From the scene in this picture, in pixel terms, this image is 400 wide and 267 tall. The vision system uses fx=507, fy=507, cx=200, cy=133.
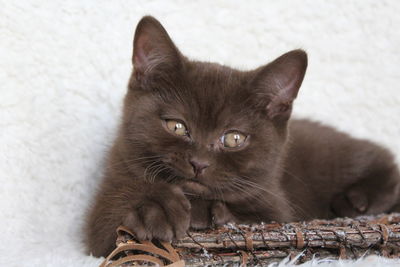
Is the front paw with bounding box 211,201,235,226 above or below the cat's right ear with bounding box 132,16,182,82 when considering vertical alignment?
below

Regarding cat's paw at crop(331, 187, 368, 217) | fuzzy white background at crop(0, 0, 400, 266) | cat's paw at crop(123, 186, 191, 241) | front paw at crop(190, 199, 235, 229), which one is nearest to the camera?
cat's paw at crop(123, 186, 191, 241)

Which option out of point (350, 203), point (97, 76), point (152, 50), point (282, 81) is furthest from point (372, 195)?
point (97, 76)

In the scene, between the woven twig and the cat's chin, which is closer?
the woven twig

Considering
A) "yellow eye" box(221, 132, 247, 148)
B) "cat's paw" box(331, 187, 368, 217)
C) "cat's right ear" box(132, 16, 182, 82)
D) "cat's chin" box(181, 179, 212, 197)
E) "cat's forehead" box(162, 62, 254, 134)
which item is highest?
"cat's right ear" box(132, 16, 182, 82)

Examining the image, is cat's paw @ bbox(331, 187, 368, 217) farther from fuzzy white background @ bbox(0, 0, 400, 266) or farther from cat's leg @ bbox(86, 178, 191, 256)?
cat's leg @ bbox(86, 178, 191, 256)

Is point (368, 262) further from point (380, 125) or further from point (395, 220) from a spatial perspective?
point (380, 125)

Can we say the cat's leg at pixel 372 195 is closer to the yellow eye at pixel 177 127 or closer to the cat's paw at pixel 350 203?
the cat's paw at pixel 350 203

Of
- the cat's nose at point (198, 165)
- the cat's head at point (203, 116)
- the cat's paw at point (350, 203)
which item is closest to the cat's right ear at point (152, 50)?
the cat's head at point (203, 116)

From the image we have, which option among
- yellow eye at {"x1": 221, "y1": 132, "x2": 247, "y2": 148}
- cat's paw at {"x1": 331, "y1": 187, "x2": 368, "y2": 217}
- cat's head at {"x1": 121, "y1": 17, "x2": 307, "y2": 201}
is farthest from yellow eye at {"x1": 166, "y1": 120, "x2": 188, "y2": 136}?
cat's paw at {"x1": 331, "y1": 187, "x2": 368, "y2": 217}
